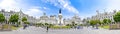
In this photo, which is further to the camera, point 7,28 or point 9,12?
point 9,12

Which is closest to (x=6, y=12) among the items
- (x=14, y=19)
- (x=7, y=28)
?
(x=14, y=19)

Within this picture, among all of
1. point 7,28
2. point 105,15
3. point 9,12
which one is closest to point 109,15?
point 105,15

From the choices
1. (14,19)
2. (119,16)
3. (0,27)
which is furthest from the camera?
(14,19)

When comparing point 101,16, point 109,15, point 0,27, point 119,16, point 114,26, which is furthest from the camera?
point 101,16

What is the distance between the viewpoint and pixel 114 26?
196 ft

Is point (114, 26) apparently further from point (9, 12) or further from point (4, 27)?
point (9, 12)

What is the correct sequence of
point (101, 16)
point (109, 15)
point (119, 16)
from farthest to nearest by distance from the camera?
1. point (101, 16)
2. point (109, 15)
3. point (119, 16)

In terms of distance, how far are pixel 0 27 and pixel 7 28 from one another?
88.7 inches

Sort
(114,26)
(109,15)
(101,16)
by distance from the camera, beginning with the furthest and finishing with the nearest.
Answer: (101,16)
(109,15)
(114,26)

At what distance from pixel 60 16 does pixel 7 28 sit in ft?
157

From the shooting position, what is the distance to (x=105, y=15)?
149 metres

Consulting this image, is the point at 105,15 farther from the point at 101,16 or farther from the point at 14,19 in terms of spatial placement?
the point at 14,19

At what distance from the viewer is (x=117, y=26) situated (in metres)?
60.2

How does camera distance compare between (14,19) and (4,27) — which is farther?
(14,19)
